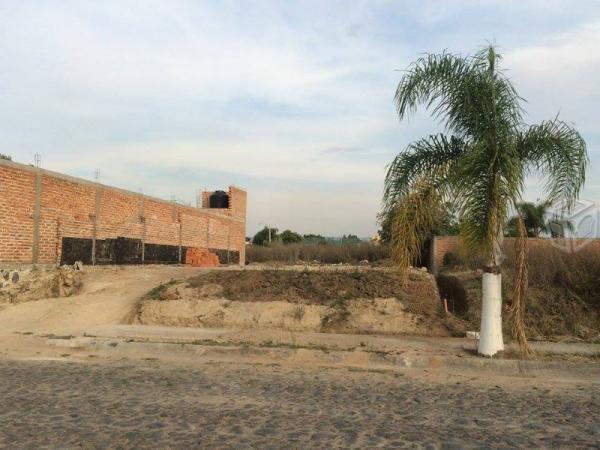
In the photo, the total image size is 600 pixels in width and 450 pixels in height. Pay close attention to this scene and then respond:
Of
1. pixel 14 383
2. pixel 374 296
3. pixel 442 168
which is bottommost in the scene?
pixel 14 383

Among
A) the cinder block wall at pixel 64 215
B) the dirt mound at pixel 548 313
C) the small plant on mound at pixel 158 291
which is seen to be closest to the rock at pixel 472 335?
the dirt mound at pixel 548 313

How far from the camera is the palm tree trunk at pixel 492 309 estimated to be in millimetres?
9383

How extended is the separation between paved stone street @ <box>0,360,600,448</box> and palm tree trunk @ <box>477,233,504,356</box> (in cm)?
134

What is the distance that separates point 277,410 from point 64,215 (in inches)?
493

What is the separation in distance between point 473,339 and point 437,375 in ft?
9.56

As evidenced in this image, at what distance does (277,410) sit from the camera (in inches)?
243

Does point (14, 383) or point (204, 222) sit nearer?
point (14, 383)

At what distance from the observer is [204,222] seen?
27969mm

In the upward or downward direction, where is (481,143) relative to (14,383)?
upward

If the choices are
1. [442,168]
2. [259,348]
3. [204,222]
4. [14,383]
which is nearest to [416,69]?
[442,168]

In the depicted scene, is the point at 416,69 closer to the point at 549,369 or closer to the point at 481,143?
the point at 481,143

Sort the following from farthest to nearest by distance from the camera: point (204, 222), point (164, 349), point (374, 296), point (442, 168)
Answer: point (204, 222), point (374, 296), point (164, 349), point (442, 168)

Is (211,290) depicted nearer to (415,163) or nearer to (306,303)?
(306,303)

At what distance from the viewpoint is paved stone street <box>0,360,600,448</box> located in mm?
5113
